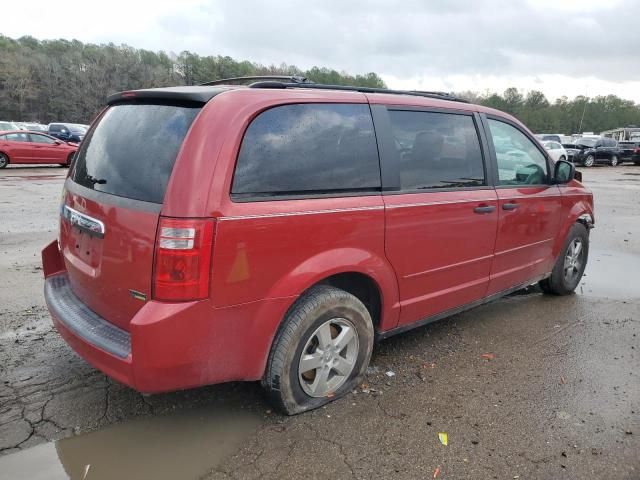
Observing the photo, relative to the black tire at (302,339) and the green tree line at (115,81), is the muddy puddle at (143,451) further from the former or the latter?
the green tree line at (115,81)

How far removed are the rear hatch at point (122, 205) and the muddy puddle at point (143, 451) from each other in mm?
633

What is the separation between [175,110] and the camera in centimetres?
266

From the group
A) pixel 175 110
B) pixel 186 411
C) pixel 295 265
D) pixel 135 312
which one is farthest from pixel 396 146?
pixel 186 411

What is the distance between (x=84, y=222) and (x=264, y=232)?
1.06 m

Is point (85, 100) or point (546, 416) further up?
point (85, 100)

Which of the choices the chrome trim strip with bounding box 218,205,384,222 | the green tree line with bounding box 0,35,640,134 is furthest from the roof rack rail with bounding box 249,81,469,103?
the green tree line with bounding box 0,35,640,134

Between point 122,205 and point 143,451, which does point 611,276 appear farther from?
point 122,205

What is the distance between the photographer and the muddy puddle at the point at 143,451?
246 cm

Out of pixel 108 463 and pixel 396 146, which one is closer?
pixel 108 463

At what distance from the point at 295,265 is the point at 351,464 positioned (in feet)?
3.42

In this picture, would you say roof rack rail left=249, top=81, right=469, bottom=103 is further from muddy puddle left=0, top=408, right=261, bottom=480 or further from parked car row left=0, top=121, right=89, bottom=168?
parked car row left=0, top=121, right=89, bottom=168

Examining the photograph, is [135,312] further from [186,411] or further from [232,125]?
[232,125]

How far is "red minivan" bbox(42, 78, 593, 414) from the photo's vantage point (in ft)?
7.86

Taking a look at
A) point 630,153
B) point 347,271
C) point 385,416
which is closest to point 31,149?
point 347,271
